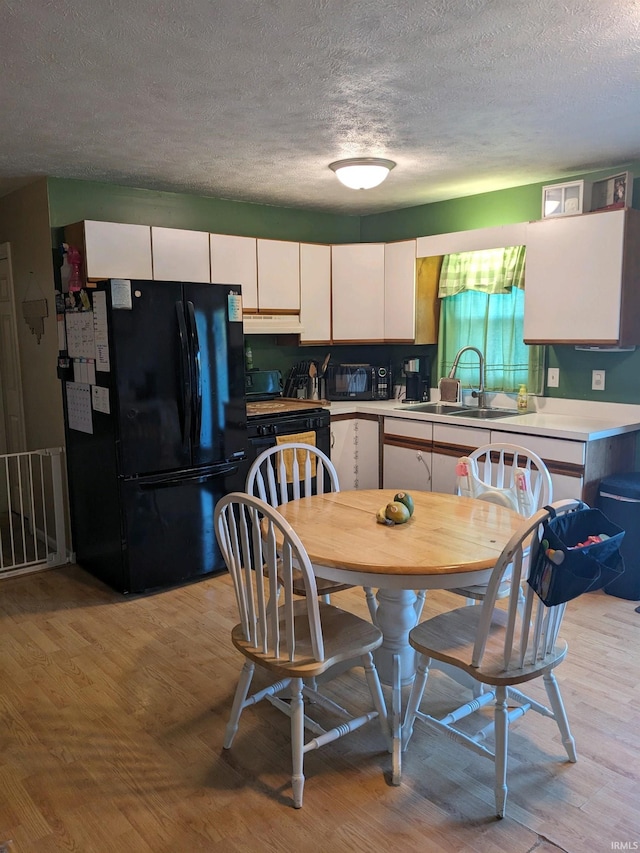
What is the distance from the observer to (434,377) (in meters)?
5.10

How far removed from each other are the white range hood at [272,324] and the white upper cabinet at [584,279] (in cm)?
164

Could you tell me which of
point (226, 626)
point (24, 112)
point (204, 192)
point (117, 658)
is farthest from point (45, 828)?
point (204, 192)

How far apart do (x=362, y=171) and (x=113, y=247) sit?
1.52 meters

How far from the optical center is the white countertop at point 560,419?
360 cm

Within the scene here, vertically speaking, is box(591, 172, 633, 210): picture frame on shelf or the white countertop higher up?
box(591, 172, 633, 210): picture frame on shelf

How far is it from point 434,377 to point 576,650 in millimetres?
2564

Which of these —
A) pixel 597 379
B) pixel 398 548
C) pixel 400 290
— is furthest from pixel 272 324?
pixel 398 548

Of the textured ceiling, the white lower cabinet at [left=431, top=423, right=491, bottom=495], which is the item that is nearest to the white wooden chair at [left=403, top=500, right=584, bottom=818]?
the textured ceiling

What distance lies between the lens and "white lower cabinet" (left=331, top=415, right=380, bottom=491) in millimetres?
4734

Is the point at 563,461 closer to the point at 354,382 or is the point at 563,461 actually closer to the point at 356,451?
the point at 356,451

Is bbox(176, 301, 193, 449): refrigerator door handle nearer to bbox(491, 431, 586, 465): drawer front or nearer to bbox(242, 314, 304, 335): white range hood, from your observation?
bbox(242, 314, 304, 335): white range hood

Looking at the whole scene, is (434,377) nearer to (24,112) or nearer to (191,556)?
(191,556)

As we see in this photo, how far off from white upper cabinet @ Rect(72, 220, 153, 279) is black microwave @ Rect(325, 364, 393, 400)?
5.45ft

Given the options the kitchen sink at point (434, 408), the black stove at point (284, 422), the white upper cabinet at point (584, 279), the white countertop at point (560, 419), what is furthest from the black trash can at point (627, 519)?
the black stove at point (284, 422)
